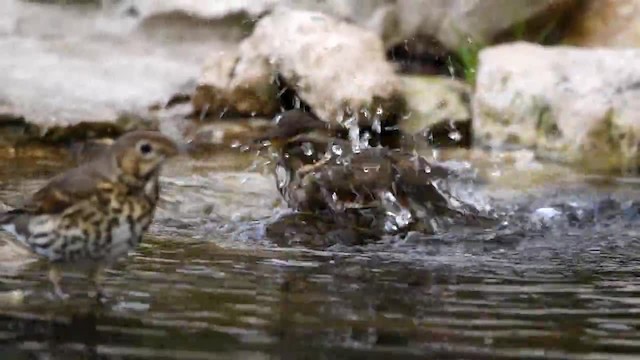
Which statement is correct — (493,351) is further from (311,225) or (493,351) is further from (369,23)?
(369,23)

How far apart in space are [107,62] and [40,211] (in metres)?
5.62

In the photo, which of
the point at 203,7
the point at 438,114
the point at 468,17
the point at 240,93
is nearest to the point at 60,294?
the point at 438,114

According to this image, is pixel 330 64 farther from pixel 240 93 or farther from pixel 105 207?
pixel 105 207

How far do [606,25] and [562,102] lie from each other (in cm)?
135

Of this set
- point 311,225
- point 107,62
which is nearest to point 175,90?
point 107,62

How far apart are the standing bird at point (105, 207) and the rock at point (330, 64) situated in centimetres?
422

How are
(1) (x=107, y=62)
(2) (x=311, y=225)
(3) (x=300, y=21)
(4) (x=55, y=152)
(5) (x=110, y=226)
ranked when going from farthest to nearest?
(1) (x=107, y=62) < (3) (x=300, y=21) < (4) (x=55, y=152) < (2) (x=311, y=225) < (5) (x=110, y=226)

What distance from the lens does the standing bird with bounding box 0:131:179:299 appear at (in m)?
3.39

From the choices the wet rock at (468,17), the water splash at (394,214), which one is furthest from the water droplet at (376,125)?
the water splash at (394,214)

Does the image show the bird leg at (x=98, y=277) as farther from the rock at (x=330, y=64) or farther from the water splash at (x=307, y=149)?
the rock at (x=330, y=64)

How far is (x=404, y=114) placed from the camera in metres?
7.68

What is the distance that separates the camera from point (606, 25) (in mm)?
8234

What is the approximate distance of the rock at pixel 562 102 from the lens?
272 inches

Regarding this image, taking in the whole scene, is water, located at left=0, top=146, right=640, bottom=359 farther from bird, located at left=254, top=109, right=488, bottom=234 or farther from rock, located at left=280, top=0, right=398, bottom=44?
rock, located at left=280, top=0, right=398, bottom=44
